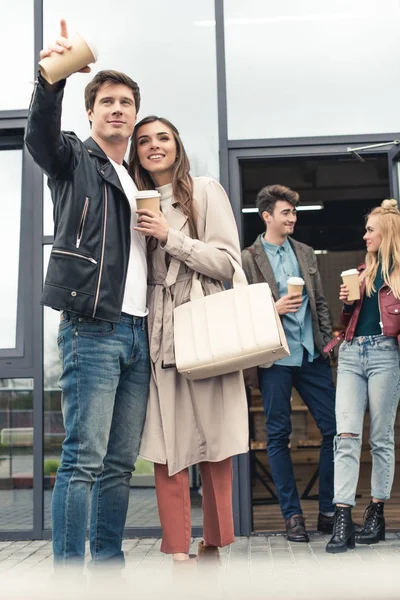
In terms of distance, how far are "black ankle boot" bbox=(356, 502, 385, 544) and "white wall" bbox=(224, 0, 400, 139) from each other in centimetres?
219

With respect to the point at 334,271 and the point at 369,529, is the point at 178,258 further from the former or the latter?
the point at 334,271

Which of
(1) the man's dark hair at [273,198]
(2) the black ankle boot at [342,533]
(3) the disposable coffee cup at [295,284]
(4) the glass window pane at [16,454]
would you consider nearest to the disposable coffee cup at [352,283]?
(3) the disposable coffee cup at [295,284]

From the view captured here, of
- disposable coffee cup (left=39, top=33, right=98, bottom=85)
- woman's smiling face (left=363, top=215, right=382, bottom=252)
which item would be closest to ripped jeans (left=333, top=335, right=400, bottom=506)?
woman's smiling face (left=363, top=215, right=382, bottom=252)

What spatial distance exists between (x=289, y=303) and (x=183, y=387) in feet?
4.82

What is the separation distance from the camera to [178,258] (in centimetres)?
270

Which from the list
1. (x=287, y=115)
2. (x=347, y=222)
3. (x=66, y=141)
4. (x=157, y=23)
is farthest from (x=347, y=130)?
(x=347, y=222)

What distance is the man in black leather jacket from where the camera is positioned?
7.71 ft

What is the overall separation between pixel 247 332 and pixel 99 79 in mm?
1026

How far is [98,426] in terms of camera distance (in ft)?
7.93

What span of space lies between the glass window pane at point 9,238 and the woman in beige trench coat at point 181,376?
199 cm

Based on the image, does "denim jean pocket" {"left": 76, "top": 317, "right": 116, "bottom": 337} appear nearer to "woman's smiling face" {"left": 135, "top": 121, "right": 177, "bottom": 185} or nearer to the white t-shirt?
the white t-shirt

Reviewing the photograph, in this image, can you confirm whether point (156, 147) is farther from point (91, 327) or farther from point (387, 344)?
point (387, 344)

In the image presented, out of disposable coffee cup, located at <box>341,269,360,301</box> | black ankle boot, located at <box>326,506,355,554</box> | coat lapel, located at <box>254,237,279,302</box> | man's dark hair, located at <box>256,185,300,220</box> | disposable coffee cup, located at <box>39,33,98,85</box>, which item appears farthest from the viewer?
man's dark hair, located at <box>256,185,300,220</box>

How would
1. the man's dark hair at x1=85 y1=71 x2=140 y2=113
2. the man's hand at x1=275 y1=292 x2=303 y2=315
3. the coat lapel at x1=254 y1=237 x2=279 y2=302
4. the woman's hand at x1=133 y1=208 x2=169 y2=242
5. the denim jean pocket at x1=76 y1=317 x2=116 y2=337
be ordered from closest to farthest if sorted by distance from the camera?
the denim jean pocket at x1=76 y1=317 x2=116 y2=337 → the woman's hand at x1=133 y1=208 x2=169 y2=242 → the man's dark hair at x1=85 y1=71 x2=140 y2=113 → the man's hand at x1=275 y1=292 x2=303 y2=315 → the coat lapel at x1=254 y1=237 x2=279 y2=302
